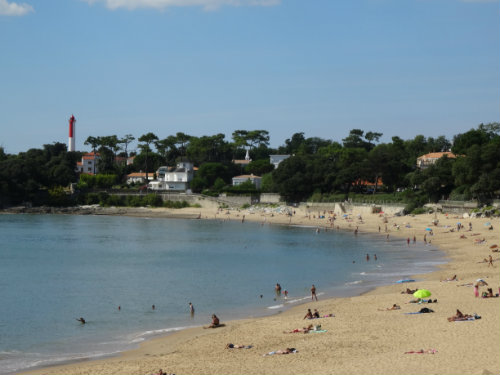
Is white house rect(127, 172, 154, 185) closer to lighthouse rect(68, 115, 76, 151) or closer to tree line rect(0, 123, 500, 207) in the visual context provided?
tree line rect(0, 123, 500, 207)

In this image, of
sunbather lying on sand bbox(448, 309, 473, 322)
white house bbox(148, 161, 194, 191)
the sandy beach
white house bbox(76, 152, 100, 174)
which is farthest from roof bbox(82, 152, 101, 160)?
sunbather lying on sand bbox(448, 309, 473, 322)

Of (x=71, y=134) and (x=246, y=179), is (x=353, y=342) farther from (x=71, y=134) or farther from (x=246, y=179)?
(x=71, y=134)

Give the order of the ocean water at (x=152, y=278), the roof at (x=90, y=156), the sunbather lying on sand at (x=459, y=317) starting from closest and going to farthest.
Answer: the sunbather lying on sand at (x=459, y=317), the ocean water at (x=152, y=278), the roof at (x=90, y=156)

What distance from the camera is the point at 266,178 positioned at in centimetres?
9581

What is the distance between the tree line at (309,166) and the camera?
204 feet

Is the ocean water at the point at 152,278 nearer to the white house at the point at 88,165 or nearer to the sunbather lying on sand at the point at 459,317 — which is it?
the sunbather lying on sand at the point at 459,317

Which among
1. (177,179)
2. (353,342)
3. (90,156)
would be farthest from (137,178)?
(353,342)

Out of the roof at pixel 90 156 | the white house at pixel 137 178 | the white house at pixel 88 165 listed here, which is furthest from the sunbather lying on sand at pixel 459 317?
the roof at pixel 90 156

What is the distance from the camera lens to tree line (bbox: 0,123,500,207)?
62125 mm

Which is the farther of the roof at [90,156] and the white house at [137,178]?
the roof at [90,156]

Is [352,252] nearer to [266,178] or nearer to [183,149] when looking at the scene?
[266,178]

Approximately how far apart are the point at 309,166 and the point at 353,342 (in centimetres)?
6456

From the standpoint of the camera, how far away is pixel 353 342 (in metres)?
17.8

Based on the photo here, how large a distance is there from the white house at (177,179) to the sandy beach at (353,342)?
74.0m
